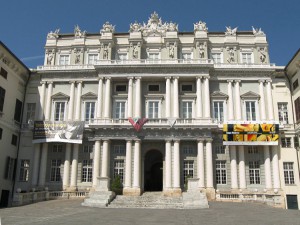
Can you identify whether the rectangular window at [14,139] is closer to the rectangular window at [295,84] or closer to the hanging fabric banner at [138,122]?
the hanging fabric banner at [138,122]

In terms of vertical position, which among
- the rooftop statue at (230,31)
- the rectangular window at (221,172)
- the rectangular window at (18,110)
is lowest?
the rectangular window at (221,172)

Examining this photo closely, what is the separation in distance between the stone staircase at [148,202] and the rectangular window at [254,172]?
11.3 meters

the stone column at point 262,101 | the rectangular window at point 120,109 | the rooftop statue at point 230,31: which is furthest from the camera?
the rooftop statue at point 230,31

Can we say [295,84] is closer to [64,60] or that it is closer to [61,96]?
[61,96]

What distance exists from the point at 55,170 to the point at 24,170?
4.08m

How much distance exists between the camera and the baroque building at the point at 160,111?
4103 centimetres

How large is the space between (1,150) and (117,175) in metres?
14.0

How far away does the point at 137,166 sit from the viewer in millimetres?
40750

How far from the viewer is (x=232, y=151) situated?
4156 cm

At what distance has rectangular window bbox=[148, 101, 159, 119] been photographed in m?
44.2

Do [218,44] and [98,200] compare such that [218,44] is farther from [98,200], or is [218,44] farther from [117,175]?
[98,200]

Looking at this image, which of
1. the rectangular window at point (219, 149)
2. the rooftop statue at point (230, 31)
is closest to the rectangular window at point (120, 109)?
the rectangular window at point (219, 149)

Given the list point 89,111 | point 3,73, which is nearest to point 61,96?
point 89,111

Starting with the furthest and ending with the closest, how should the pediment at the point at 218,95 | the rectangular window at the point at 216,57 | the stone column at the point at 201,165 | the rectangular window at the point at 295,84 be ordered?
the rectangular window at the point at 216,57 → the pediment at the point at 218,95 → the rectangular window at the point at 295,84 → the stone column at the point at 201,165
